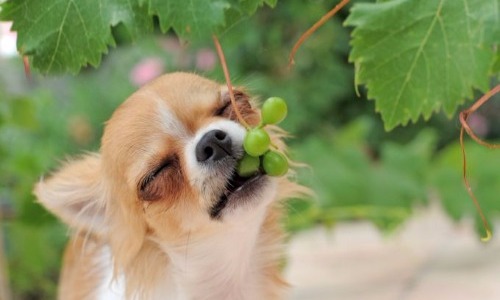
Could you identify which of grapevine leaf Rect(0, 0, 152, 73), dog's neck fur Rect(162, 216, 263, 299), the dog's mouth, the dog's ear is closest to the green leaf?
grapevine leaf Rect(0, 0, 152, 73)

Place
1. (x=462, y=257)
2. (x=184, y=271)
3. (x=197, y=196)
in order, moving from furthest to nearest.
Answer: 1. (x=462, y=257)
2. (x=184, y=271)
3. (x=197, y=196)

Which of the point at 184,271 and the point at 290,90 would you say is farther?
the point at 290,90

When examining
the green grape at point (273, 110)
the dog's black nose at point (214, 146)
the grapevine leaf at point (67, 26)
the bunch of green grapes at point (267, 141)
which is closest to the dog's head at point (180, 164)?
the dog's black nose at point (214, 146)

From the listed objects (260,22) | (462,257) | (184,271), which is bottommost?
(462,257)

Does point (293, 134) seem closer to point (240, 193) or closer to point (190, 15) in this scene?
point (240, 193)

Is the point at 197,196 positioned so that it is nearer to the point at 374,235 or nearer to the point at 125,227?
the point at 125,227

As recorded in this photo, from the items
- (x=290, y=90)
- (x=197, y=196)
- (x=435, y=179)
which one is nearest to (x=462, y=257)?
(x=435, y=179)

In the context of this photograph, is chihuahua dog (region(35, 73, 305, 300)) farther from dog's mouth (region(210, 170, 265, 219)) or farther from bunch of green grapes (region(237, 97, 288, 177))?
bunch of green grapes (region(237, 97, 288, 177))

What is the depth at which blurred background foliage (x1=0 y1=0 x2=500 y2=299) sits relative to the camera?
2545 mm

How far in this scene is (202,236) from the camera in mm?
1547

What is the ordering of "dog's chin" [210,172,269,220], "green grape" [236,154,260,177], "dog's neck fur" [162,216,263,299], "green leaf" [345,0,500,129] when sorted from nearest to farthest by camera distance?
"green leaf" [345,0,500,129] < "green grape" [236,154,260,177] < "dog's chin" [210,172,269,220] < "dog's neck fur" [162,216,263,299]

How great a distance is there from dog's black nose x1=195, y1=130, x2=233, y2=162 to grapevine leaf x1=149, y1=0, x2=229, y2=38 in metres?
0.43

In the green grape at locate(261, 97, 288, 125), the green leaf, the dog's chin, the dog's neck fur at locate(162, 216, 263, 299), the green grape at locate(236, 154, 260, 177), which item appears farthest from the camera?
the dog's neck fur at locate(162, 216, 263, 299)

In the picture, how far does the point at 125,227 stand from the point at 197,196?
277 millimetres
